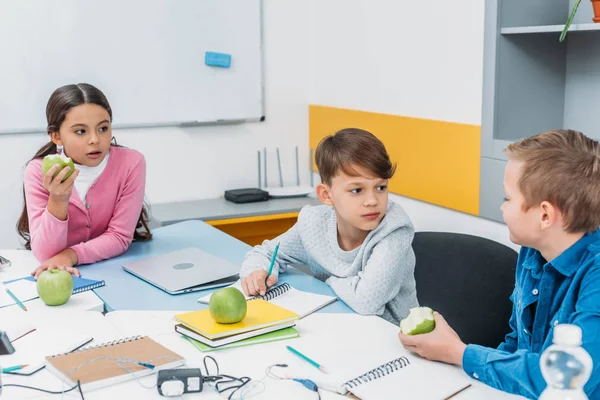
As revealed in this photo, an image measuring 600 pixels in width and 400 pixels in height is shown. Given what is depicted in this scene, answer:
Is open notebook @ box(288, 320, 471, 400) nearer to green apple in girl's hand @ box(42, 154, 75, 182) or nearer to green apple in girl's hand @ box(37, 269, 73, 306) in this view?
green apple in girl's hand @ box(37, 269, 73, 306)

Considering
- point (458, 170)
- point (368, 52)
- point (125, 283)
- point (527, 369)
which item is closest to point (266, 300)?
point (125, 283)

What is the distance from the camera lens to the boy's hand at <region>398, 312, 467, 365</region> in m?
1.31

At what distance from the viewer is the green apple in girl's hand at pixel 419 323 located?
4.51 feet

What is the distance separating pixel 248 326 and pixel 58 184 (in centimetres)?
86

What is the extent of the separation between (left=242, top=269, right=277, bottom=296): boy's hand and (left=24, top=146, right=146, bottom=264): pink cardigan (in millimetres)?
577

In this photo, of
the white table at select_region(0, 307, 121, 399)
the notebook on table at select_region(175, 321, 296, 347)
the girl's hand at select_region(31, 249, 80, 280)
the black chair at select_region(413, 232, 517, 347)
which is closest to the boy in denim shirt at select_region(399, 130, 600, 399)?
the notebook on table at select_region(175, 321, 296, 347)

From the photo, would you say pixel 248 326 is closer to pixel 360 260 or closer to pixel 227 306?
pixel 227 306

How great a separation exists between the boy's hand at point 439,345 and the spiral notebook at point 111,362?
45cm

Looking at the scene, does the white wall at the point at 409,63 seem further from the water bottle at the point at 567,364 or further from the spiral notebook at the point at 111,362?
the water bottle at the point at 567,364

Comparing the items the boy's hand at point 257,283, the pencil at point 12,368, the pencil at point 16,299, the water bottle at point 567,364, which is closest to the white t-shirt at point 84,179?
the pencil at point 16,299

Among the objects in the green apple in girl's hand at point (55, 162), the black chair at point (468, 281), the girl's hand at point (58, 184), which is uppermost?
the green apple in girl's hand at point (55, 162)

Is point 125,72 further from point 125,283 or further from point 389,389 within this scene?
point 389,389

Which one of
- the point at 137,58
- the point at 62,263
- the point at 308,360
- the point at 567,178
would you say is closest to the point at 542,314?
the point at 567,178

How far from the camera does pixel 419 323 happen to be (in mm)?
1377
